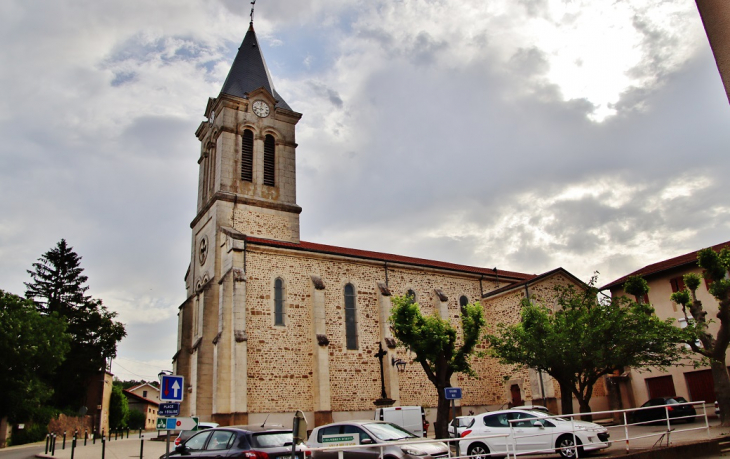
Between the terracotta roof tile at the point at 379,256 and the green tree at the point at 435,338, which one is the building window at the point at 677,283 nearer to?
the terracotta roof tile at the point at 379,256

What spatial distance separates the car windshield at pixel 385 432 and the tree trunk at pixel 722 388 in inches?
484

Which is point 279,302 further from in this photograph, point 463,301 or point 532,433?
point 532,433

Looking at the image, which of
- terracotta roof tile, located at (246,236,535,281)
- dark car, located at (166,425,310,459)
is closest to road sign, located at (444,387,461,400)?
dark car, located at (166,425,310,459)

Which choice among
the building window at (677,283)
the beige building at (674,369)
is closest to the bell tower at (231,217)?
the beige building at (674,369)

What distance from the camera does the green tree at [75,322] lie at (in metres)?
41.8

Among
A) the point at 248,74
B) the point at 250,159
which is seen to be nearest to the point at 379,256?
the point at 250,159

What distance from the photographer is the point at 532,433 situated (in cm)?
1383

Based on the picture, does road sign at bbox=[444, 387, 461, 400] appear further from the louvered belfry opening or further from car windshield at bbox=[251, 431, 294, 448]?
the louvered belfry opening

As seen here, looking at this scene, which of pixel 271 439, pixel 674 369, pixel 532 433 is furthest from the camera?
pixel 674 369

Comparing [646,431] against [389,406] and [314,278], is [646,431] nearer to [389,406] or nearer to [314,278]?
[389,406]

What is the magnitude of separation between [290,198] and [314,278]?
21.3 feet

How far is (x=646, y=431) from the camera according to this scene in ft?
63.0

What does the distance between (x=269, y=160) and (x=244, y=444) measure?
23724 millimetres

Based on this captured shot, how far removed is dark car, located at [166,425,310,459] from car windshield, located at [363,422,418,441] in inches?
78.4
